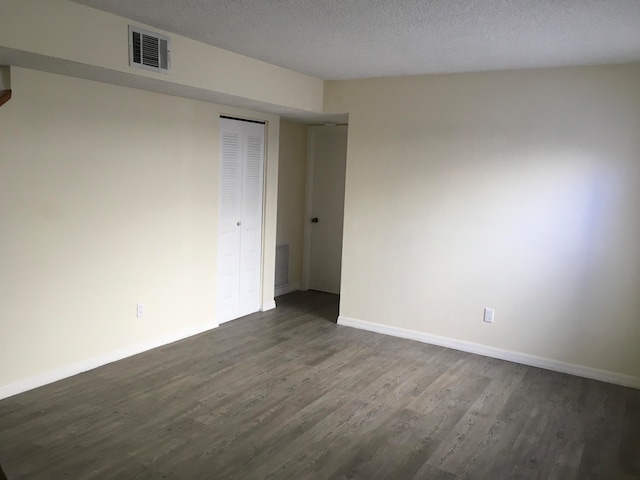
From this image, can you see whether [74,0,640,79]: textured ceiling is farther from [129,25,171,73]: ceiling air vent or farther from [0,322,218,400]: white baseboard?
[0,322,218,400]: white baseboard

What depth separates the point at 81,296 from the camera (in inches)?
153

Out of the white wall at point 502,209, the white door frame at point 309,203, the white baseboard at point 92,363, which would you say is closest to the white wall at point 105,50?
the white wall at point 502,209

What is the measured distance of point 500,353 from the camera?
4.62 metres

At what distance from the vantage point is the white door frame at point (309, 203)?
21.6 ft

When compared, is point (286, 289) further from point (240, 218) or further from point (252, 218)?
point (240, 218)

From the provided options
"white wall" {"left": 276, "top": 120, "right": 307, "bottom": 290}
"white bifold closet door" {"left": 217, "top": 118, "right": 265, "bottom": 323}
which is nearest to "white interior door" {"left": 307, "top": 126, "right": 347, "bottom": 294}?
"white wall" {"left": 276, "top": 120, "right": 307, "bottom": 290}

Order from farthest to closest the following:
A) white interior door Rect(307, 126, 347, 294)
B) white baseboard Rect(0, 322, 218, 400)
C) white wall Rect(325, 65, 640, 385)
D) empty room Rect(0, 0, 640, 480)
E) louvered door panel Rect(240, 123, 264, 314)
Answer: white interior door Rect(307, 126, 347, 294)
louvered door panel Rect(240, 123, 264, 314)
white wall Rect(325, 65, 640, 385)
white baseboard Rect(0, 322, 218, 400)
empty room Rect(0, 0, 640, 480)

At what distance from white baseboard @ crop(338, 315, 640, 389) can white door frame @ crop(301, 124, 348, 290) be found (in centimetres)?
151

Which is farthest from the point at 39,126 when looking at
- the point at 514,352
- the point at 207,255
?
the point at 514,352

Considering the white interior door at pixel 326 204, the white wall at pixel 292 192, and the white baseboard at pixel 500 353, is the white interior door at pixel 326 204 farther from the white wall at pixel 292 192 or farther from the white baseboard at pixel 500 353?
the white baseboard at pixel 500 353

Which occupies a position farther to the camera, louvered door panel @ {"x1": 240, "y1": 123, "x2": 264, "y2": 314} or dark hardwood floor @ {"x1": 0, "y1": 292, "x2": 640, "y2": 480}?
louvered door panel @ {"x1": 240, "y1": 123, "x2": 264, "y2": 314}

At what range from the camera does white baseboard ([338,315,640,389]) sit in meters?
4.15

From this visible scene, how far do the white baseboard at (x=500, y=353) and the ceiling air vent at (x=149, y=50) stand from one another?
302cm

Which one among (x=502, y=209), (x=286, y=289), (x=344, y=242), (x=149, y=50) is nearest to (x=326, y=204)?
(x=286, y=289)
